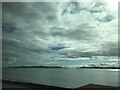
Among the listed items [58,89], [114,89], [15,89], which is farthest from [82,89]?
[15,89]

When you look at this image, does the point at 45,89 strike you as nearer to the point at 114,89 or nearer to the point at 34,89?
the point at 34,89

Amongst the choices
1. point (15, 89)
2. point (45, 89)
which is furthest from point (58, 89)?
point (15, 89)

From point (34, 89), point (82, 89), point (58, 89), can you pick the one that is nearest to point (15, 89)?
point (34, 89)

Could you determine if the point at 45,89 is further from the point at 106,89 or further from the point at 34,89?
the point at 106,89

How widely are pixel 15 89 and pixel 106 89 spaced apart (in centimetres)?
361

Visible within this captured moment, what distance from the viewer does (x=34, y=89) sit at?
7762 millimetres

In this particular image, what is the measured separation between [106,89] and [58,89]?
7.55 ft

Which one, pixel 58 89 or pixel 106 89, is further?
pixel 58 89

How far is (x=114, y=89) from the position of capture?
6.28 m

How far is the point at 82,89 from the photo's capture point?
638 cm

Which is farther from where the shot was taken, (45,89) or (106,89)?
(45,89)

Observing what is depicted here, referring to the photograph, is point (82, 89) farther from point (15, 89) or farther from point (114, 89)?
point (15, 89)

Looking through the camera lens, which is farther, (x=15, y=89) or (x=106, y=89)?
(x=15, y=89)

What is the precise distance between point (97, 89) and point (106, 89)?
0.34 metres
